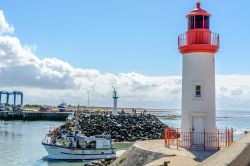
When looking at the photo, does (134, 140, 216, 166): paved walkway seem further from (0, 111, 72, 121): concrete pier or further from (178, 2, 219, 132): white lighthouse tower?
(0, 111, 72, 121): concrete pier

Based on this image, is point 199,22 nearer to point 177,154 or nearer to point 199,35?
point 199,35

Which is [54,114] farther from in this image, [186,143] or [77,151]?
[186,143]

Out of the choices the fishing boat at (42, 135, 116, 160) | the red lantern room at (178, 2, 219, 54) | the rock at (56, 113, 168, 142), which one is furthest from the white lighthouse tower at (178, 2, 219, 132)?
the rock at (56, 113, 168, 142)

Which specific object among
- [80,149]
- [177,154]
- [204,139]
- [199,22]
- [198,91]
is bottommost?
[80,149]

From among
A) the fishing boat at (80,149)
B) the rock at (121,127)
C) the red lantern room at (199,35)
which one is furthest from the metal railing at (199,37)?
the rock at (121,127)

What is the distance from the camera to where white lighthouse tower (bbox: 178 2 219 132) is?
1858 centimetres

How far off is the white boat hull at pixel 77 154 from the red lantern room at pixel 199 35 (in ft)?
48.0

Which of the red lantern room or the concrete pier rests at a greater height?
the red lantern room

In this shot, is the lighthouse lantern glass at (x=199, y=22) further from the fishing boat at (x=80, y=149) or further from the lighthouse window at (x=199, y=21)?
the fishing boat at (x=80, y=149)

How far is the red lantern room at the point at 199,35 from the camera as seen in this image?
18578 mm

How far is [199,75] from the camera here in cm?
1867

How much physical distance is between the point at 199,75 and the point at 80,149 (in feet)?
49.4

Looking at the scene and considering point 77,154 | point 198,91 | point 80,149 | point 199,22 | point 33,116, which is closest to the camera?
point 198,91

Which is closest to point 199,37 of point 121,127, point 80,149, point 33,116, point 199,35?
point 199,35
